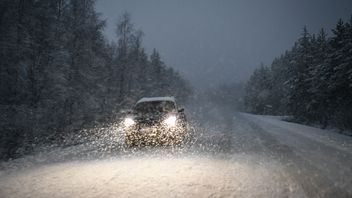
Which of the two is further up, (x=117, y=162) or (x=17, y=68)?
(x=17, y=68)

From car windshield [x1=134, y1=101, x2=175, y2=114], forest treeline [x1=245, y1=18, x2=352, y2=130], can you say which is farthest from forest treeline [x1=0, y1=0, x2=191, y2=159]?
forest treeline [x1=245, y1=18, x2=352, y2=130]

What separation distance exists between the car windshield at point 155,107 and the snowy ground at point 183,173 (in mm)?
2345

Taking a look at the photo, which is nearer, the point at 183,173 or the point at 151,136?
the point at 183,173

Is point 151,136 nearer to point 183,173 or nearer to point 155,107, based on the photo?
point 155,107

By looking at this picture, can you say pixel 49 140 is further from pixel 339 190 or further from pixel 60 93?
pixel 339 190

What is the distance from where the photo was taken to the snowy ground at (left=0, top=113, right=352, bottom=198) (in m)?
5.90

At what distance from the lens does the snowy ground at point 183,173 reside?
19.4 ft

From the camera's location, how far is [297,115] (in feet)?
146

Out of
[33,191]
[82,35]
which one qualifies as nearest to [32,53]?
[82,35]

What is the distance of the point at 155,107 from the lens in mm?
13219

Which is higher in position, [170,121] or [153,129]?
[170,121]

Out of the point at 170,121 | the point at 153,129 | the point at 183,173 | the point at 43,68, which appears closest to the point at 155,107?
the point at 170,121

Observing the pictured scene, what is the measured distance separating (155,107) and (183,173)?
6163 mm

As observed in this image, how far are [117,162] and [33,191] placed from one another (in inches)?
120
